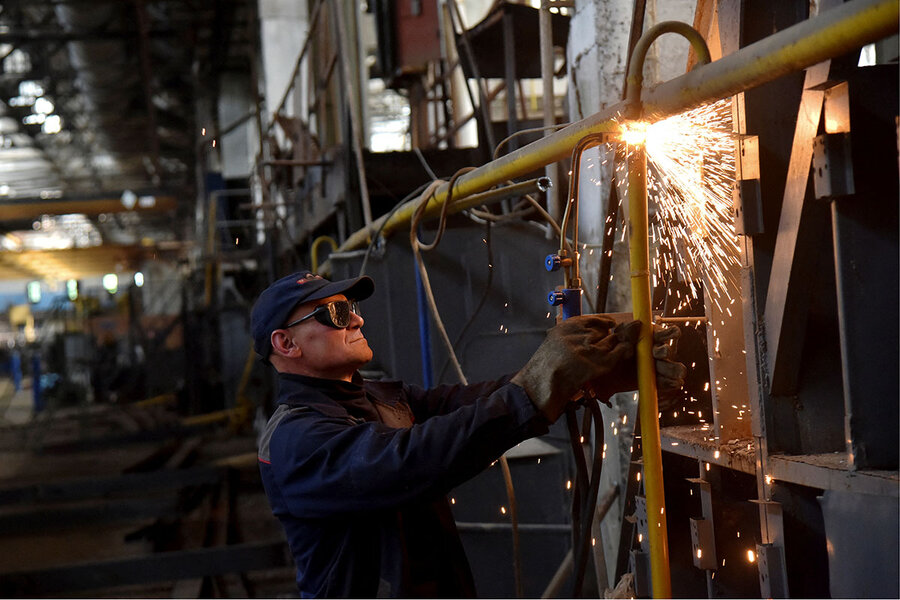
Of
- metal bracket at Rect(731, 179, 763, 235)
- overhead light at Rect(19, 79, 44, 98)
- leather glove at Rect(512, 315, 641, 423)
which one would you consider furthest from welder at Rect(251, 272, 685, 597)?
overhead light at Rect(19, 79, 44, 98)

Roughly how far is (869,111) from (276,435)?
1499mm

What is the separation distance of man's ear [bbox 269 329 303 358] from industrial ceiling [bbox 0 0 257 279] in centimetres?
1185

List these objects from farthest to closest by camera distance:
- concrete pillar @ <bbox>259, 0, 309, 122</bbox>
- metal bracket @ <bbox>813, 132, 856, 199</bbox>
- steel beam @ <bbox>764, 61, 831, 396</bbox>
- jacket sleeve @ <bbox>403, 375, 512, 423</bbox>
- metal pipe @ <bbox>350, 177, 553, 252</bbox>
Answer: concrete pillar @ <bbox>259, 0, 309, 122</bbox> → metal pipe @ <bbox>350, 177, 553, 252</bbox> → jacket sleeve @ <bbox>403, 375, 512, 423</bbox> → steel beam @ <bbox>764, 61, 831, 396</bbox> → metal bracket @ <bbox>813, 132, 856, 199</bbox>

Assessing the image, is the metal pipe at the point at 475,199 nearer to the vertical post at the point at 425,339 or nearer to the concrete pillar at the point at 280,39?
the vertical post at the point at 425,339

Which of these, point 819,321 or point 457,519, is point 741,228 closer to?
point 819,321

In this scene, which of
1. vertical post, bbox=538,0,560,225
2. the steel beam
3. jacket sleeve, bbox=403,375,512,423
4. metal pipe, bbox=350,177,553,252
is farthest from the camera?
vertical post, bbox=538,0,560,225

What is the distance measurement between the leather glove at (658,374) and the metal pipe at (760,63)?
460 mm

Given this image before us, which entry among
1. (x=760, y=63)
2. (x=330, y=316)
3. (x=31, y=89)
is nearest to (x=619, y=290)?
(x=330, y=316)

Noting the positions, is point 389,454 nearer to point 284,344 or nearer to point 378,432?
point 378,432

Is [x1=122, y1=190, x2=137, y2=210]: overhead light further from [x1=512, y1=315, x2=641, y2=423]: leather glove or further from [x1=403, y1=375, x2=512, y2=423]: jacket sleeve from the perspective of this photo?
[x1=512, y1=315, x2=641, y2=423]: leather glove

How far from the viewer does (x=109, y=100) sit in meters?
15.9

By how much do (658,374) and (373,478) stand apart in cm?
66

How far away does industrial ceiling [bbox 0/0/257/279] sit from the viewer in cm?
1432

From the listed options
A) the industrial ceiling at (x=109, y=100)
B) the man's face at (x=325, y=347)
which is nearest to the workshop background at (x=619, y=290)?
the man's face at (x=325, y=347)
